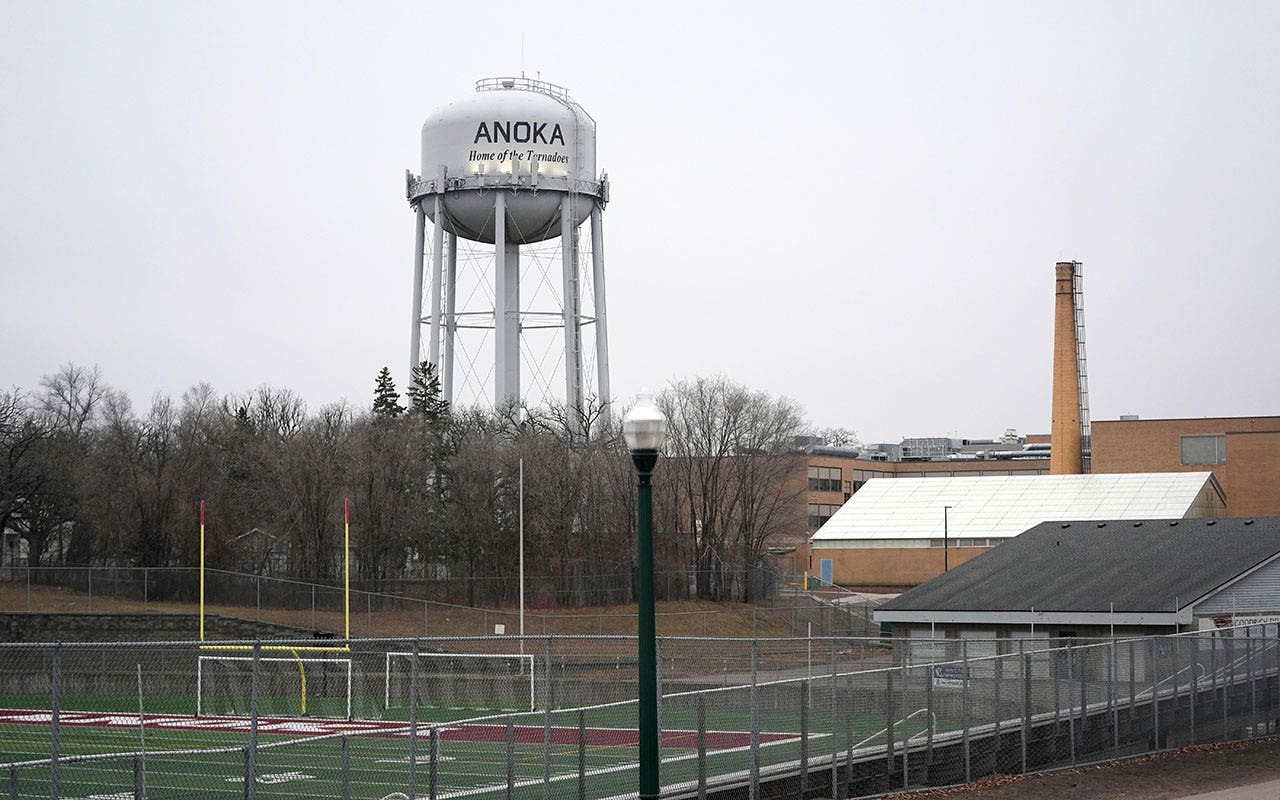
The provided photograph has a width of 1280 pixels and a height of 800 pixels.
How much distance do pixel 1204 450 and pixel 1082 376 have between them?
8518 millimetres

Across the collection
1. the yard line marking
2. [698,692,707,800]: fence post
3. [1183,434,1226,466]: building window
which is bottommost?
the yard line marking

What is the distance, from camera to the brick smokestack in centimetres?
9256

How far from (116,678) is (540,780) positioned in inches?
869

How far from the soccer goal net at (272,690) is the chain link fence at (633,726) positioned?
0.13 metres

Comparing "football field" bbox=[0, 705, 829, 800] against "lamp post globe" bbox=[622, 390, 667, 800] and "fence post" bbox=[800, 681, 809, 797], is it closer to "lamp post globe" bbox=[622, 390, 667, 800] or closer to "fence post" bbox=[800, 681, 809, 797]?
"fence post" bbox=[800, 681, 809, 797]

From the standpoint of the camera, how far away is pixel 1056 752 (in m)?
26.1

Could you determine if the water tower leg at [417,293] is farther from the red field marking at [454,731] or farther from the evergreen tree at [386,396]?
the red field marking at [454,731]

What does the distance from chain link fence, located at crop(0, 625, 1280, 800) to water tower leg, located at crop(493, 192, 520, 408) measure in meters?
34.5

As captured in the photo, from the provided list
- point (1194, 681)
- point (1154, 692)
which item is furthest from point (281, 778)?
point (1194, 681)

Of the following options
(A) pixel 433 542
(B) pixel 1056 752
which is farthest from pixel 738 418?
(B) pixel 1056 752

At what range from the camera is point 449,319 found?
71.9 meters

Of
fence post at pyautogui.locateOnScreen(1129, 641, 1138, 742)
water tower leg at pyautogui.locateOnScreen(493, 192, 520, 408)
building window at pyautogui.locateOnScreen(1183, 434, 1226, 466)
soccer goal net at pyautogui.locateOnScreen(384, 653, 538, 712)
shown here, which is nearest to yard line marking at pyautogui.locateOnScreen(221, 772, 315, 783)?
soccer goal net at pyautogui.locateOnScreen(384, 653, 538, 712)

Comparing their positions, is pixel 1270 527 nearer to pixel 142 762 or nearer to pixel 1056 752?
pixel 1056 752

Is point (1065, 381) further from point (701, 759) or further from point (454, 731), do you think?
point (701, 759)
